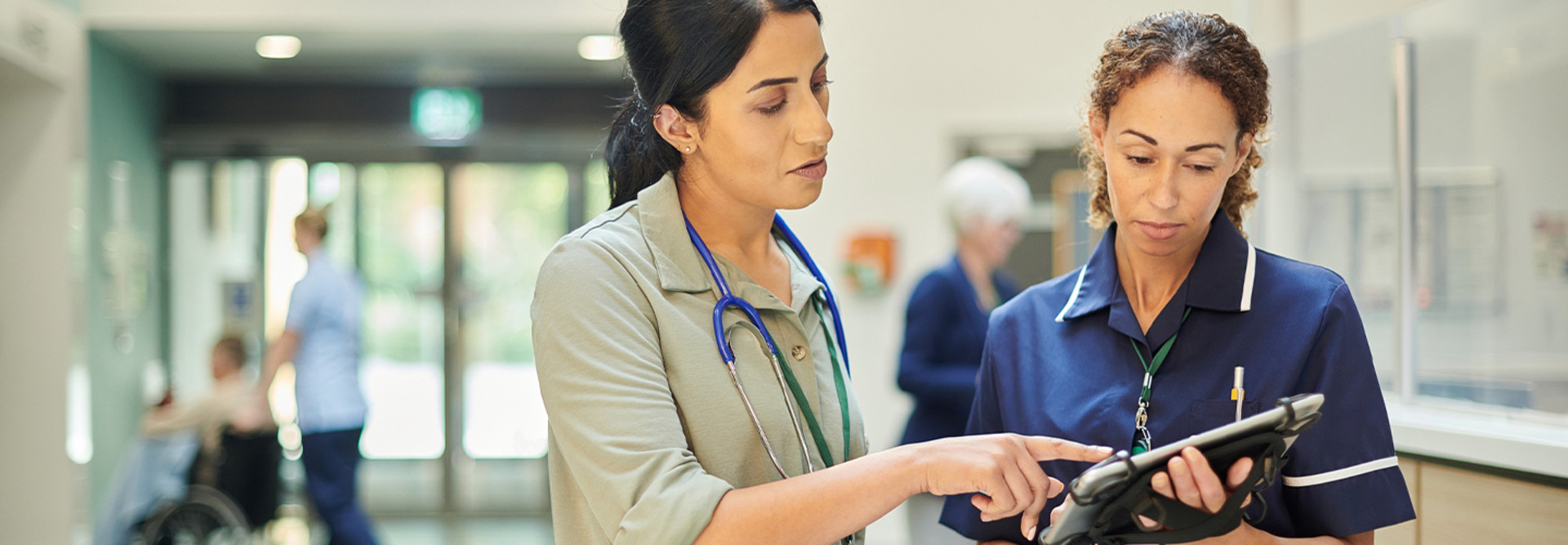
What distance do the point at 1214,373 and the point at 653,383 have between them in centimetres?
70

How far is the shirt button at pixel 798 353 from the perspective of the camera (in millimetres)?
1342

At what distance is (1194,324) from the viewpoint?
1.34 m

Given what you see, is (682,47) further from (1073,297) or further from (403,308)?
(403,308)

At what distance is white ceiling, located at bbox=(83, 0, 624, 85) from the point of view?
5180 millimetres

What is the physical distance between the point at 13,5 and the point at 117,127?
7.43 ft

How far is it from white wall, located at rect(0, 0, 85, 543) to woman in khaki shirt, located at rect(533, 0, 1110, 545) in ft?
15.4

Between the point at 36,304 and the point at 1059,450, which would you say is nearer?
the point at 1059,450

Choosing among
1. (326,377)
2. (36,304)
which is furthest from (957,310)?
(36,304)

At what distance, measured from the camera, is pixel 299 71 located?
6.86 metres

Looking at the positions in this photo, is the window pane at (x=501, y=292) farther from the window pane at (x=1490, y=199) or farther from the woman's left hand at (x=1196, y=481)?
the woman's left hand at (x=1196, y=481)

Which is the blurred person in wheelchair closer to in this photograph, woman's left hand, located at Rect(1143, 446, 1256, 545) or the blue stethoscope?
the blue stethoscope

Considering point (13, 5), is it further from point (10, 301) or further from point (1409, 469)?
point (1409, 469)

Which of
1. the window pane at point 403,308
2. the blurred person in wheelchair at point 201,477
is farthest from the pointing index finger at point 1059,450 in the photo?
the window pane at point 403,308

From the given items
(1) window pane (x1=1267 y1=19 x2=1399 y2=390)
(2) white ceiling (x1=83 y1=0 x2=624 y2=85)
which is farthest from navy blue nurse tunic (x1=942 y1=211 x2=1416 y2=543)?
(2) white ceiling (x1=83 y1=0 x2=624 y2=85)
